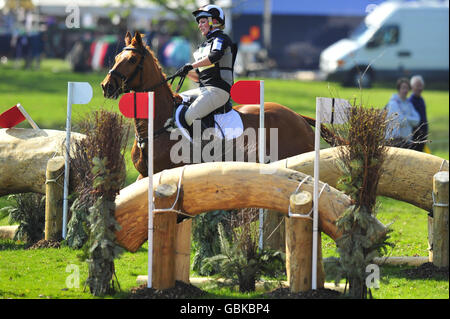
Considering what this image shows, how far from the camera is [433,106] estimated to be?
23719 mm

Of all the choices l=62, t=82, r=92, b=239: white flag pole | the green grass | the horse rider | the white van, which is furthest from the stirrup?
the white van

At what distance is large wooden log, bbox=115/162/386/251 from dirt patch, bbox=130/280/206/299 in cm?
42

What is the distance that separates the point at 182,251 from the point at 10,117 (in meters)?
3.55

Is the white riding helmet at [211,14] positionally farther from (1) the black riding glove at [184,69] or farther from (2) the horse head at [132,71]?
(2) the horse head at [132,71]

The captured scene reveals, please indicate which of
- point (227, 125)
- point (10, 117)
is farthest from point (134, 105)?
point (10, 117)

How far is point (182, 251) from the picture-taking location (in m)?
6.09

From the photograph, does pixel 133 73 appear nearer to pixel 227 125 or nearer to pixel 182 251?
pixel 227 125

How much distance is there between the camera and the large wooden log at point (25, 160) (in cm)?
816

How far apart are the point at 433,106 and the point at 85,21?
52.2 ft

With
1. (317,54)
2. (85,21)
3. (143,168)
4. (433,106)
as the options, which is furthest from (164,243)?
(317,54)

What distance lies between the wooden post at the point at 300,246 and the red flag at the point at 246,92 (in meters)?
1.62

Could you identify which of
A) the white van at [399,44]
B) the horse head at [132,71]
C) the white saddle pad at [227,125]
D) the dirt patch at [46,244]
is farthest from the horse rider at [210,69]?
the white van at [399,44]

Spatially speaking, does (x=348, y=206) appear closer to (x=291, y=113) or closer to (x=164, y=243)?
(x=164, y=243)

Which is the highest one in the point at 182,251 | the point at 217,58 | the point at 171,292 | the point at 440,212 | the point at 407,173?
the point at 217,58
